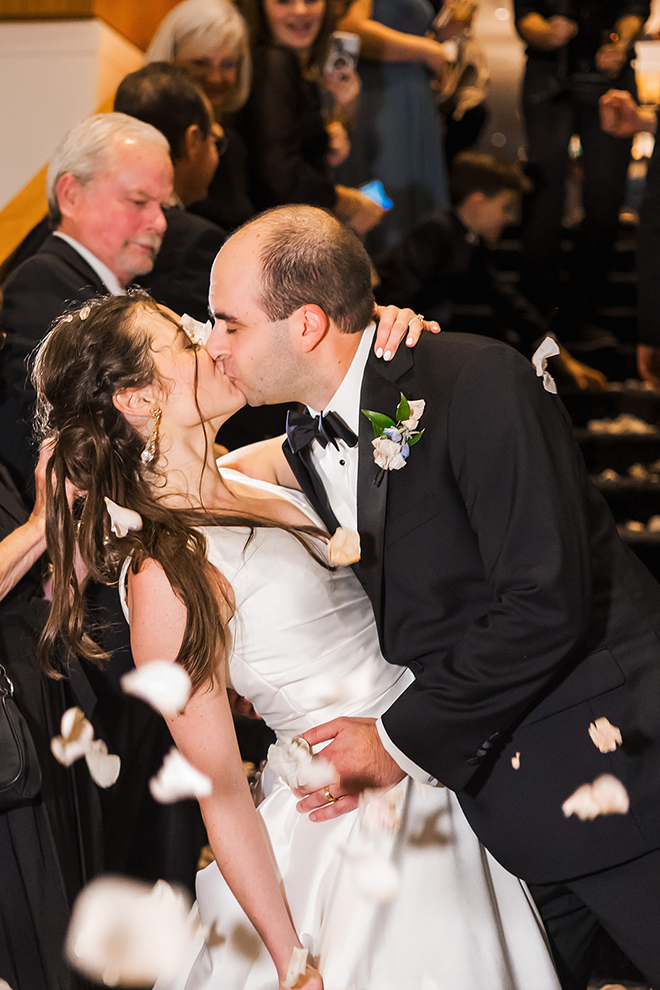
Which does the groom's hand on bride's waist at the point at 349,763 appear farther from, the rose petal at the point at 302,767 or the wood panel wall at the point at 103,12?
the wood panel wall at the point at 103,12

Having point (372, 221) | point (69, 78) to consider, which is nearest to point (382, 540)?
point (372, 221)

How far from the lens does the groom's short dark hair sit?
1.65 metres

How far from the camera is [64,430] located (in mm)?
1878

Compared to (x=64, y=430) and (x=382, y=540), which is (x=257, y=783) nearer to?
(x=382, y=540)

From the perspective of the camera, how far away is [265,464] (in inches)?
82.4

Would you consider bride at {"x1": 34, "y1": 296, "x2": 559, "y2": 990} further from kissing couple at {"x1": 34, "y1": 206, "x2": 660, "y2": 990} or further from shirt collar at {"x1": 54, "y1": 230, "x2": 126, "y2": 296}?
shirt collar at {"x1": 54, "y1": 230, "x2": 126, "y2": 296}

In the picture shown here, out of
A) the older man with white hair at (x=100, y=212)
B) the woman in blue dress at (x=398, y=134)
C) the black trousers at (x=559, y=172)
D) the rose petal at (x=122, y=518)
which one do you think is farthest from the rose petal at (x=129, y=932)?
the black trousers at (x=559, y=172)

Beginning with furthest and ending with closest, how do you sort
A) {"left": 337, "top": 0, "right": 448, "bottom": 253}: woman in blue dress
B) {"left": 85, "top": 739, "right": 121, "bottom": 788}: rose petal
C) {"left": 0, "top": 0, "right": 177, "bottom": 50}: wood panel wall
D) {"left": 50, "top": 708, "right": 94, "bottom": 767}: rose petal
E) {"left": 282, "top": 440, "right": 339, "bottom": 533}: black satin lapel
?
{"left": 337, "top": 0, "right": 448, "bottom": 253}: woman in blue dress, {"left": 0, "top": 0, "right": 177, "bottom": 50}: wood panel wall, {"left": 85, "top": 739, "right": 121, "bottom": 788}: rose petal, {"left": 50, "top": 708, "right": 94, "bottom": 767}: rose petal, {"left": 282, "top": 440, "right": 339, "bottom": 533}: black satin lapel

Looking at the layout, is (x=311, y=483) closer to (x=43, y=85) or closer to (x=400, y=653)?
(x=400, y=653)

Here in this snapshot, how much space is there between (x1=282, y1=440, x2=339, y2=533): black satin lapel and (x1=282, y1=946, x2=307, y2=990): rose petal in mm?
758

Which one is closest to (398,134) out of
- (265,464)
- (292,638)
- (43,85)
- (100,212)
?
(43,85)

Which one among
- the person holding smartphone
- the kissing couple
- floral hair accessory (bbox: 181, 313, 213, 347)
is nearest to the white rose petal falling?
the kissing couple

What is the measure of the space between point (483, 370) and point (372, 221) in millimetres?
2377

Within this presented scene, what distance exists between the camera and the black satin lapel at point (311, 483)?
1832mm
